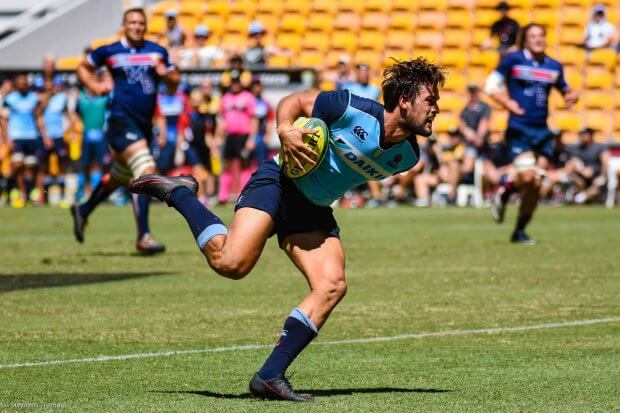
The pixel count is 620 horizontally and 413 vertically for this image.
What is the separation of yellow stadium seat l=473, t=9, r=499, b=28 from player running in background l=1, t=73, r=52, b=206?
30.5ft

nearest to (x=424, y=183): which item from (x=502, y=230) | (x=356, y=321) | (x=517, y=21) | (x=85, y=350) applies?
(x=517, y=21)

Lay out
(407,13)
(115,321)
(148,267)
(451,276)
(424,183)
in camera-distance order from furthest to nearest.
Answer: (407,13), (424,183), (148,267), (451,276), (115,321)

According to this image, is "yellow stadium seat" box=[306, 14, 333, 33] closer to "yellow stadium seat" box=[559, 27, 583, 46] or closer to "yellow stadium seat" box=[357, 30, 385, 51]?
"yellow stadium seat" box=[357, 30, 385, 51]

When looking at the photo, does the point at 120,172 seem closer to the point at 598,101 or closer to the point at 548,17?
the point at 598,101

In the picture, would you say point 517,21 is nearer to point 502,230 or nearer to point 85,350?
point 502,230

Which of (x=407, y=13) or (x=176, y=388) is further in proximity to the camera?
(x=407, y=13)

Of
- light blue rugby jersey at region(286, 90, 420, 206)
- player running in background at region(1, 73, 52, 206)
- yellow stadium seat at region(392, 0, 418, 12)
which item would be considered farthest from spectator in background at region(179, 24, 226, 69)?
light blue rugby jersey at region(286, 90, 420, 206)

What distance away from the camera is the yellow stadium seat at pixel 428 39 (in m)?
28.8

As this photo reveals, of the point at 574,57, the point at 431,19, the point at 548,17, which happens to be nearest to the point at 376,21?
the point at 431,19

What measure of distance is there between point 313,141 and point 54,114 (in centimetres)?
2160

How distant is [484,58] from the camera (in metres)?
28.2

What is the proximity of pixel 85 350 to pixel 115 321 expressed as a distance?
51.4 inches

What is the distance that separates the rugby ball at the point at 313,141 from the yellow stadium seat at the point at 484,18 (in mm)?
22043

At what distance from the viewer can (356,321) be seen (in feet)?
31.2
